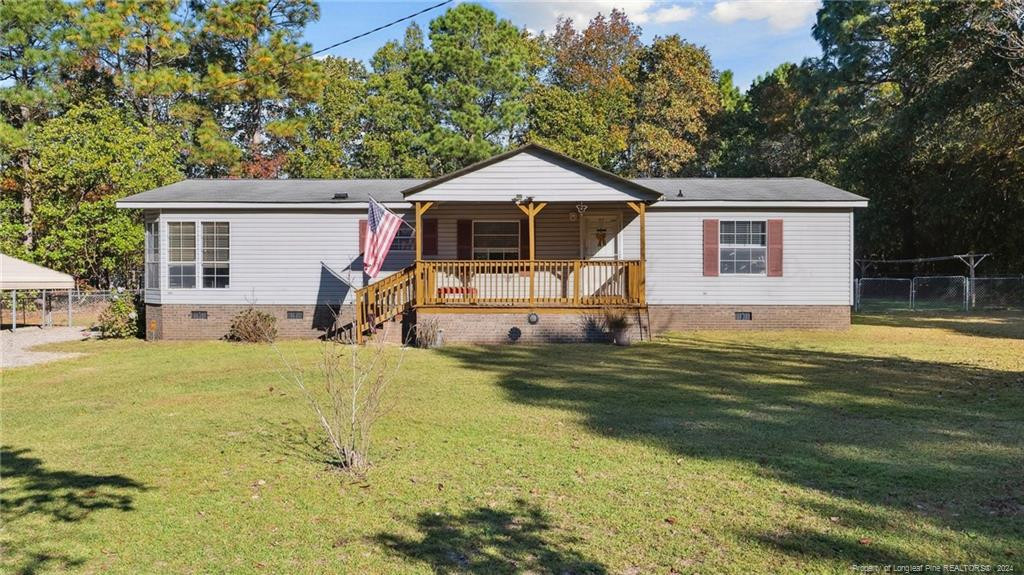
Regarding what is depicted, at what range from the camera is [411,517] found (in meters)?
4.81

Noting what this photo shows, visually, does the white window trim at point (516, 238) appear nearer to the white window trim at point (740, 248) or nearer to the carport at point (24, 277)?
the white window trim at point (740, 248)

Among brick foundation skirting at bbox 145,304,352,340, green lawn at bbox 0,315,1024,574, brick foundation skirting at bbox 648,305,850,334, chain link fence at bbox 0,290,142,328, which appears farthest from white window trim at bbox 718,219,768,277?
chain link fence at bbox 0,290,142,328

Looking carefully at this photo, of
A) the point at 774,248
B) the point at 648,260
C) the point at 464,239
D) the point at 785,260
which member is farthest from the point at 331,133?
the point at 785,260

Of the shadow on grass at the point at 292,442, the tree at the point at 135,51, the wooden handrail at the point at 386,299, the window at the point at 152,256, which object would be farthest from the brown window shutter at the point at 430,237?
the tree at the point at 135,51

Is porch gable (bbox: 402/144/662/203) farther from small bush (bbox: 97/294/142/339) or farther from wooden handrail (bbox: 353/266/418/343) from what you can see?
small bush (bbox: 97/294/142/339)

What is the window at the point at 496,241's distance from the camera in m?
17.6

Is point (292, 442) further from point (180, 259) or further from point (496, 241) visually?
point (180, 259)

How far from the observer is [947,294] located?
3047cm

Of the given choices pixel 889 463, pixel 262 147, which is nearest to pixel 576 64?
pixel 262 147

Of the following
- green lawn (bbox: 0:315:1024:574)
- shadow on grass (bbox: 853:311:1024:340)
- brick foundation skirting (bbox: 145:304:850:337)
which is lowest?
green lawn (bbox: 0:315:1024:574)

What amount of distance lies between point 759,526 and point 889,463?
201cm

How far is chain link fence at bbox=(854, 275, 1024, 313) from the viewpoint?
83.4 ft

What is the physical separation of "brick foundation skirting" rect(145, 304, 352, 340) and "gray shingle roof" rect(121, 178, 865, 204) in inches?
97.8

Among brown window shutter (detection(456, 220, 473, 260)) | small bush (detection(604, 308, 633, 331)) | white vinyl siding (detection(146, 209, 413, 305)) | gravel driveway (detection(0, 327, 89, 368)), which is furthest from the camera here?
brown window shutter (detection(456, 220, 473, 260))
